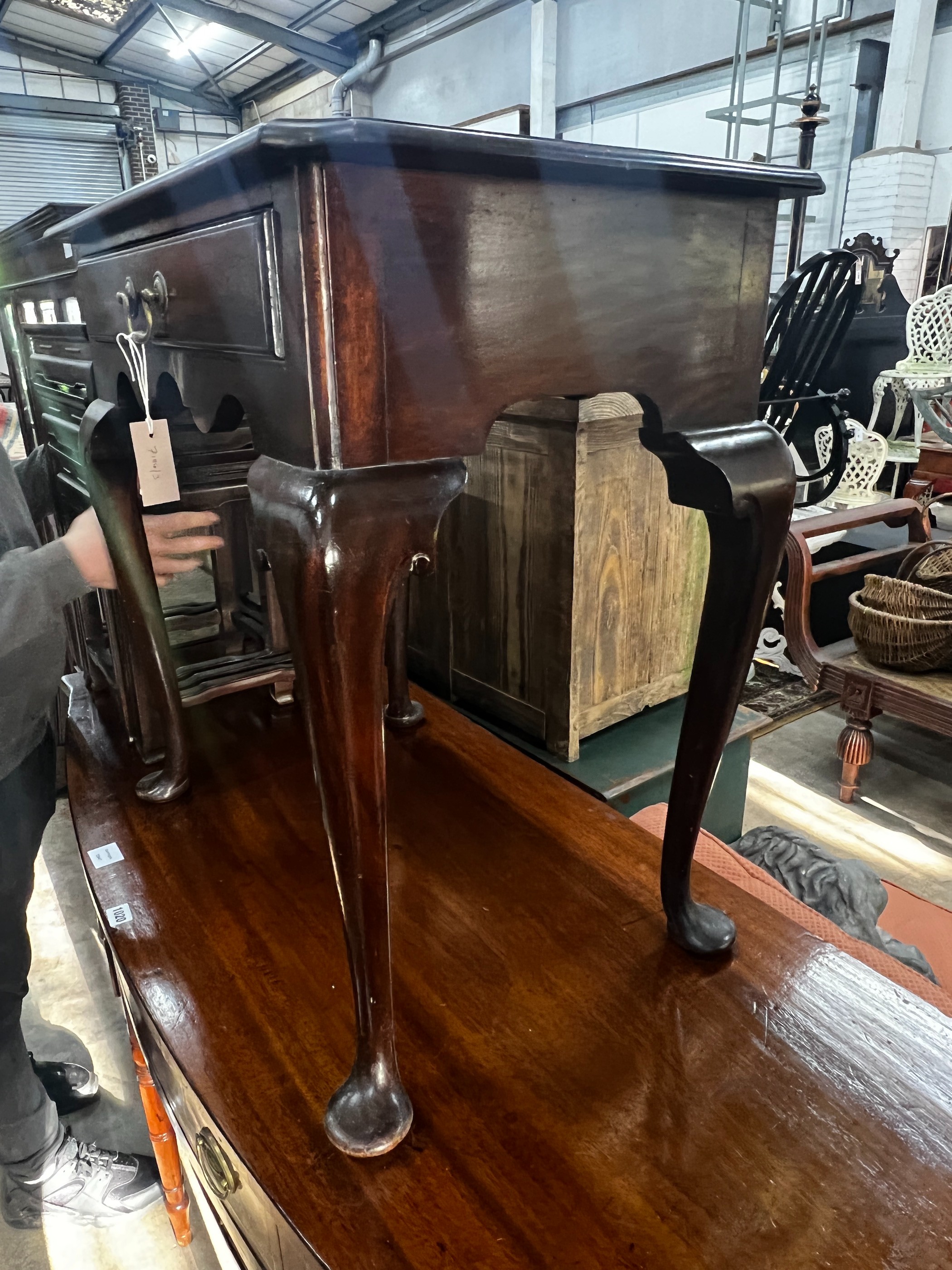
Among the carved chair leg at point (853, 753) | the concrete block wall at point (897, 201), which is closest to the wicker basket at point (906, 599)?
the carved chair leg at point (853, 753)

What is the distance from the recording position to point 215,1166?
776 millimetres

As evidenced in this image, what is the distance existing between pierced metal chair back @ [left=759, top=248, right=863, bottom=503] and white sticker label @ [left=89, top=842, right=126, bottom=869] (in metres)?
2.40

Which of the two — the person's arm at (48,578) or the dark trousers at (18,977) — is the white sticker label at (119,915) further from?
the person's arm at (48,578)

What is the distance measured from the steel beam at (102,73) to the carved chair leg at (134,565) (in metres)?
10.0

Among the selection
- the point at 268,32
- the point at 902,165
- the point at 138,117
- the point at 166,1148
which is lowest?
Answer: the point at 166,1148

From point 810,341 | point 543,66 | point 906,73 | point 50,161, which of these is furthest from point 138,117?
point 810,341

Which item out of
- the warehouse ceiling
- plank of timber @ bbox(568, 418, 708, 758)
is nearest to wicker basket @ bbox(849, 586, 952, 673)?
plank of timber @ bbox(568, 418, 708, 758)

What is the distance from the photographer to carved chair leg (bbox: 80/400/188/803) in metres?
1.05

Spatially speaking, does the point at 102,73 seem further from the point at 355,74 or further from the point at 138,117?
the point at 355,74

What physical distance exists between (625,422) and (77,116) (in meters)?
10.1

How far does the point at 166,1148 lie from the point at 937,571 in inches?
89.5

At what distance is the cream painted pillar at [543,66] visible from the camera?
5.89 m

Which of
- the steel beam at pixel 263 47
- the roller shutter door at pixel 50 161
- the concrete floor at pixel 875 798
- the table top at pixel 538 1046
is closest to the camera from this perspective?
the table top at pixel 538 1046

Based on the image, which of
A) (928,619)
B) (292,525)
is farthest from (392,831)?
(928,619)
